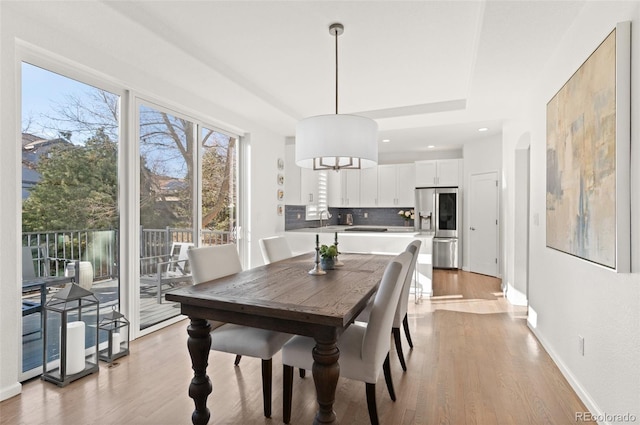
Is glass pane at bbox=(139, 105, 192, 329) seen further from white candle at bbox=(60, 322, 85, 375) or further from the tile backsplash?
the tile backsplash

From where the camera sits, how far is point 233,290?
6.42ft

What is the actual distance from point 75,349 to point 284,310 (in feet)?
6.01

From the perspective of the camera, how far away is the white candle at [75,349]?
2.38 m

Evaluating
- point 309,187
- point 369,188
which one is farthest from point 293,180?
point 369,188

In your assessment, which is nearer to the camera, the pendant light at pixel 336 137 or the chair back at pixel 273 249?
the pendant light at pixel 336 137

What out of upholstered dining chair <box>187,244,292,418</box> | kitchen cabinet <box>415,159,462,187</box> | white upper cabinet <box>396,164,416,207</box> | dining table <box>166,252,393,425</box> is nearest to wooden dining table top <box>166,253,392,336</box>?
dining table <box>166,252,393,425</box>

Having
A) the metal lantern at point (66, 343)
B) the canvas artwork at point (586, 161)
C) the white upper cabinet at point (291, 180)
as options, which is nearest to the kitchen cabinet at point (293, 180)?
the white upper cabinet at point (291, 180)

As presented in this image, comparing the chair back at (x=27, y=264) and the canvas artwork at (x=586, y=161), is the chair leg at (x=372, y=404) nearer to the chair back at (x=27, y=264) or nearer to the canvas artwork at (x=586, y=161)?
the canvas artwork at (x=586, y=161)

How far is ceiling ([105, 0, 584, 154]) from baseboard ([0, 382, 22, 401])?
8.28ft

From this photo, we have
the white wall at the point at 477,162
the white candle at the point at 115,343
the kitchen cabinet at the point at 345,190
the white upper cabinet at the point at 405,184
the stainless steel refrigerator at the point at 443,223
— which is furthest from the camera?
the kitchen cabinet at the point at 345,190

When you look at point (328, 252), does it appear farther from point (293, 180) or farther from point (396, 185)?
point (396, 185)

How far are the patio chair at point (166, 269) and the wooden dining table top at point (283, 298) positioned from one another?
1451 mm

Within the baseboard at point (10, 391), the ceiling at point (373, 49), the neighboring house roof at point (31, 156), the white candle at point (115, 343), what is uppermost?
the ceiling at point (373, 49)

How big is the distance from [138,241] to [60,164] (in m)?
0.88
